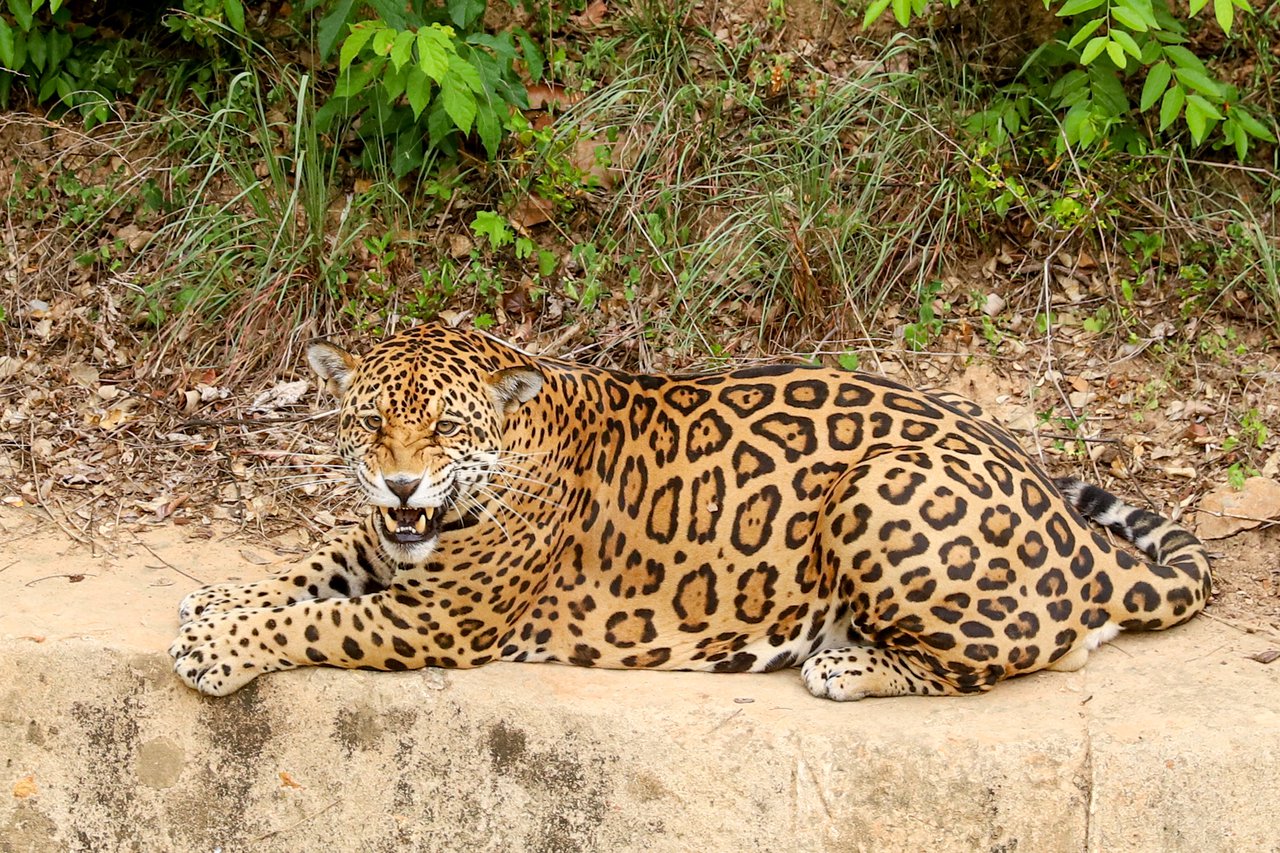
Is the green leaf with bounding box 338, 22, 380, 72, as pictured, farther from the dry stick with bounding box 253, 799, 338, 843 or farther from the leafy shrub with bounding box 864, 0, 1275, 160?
the dry stick with bounding box 253, 799, 338, 843

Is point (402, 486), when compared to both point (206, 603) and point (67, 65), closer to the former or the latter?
point (206, 603)

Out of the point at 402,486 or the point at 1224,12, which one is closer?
the point at 402,486

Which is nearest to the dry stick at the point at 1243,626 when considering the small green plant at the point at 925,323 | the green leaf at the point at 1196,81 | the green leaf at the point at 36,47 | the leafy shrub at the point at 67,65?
the small green plant at the point at 925,323

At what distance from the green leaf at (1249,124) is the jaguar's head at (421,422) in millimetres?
5397

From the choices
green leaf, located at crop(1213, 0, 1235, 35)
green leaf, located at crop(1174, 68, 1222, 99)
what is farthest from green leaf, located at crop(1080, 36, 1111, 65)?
green leaf, located at crop(1174, 68, 1222, 99)

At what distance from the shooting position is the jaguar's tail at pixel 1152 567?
662 cm

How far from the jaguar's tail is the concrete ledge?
164 millimetres

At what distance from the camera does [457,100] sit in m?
8.66

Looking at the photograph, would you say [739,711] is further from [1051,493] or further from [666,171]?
[666,171]

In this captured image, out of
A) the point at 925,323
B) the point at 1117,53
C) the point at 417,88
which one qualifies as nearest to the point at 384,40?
the point at 417,88

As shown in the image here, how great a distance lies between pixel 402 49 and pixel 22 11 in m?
Answer: 3.33

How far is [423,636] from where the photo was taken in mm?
6430

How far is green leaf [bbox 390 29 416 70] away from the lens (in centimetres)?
801

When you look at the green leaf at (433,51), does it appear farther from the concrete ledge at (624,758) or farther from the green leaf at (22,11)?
the concrete ledge at (624,758)
